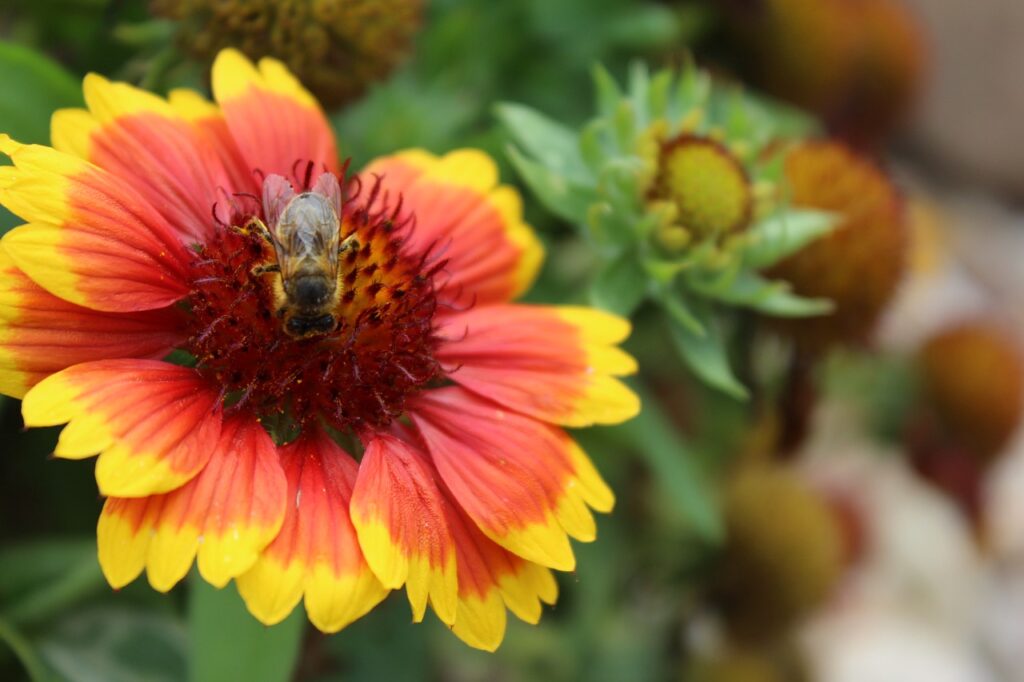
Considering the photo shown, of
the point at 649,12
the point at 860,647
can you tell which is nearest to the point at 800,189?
the point at 649,12

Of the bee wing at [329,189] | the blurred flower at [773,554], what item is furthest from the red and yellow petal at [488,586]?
the blurred flower at [773,554]

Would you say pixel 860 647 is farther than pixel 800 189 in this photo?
Yes

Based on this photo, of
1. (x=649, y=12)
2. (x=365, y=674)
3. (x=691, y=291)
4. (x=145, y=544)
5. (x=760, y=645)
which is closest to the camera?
(x=145, y=544)

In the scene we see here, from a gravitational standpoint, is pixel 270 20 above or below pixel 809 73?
above

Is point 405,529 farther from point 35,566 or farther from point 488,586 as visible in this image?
point 35,566

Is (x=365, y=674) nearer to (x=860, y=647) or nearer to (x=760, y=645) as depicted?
(x=760, y=645)

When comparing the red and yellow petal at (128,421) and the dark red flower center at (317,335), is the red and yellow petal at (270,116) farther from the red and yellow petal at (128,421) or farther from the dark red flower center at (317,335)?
the red and yellow petal at (128,421)

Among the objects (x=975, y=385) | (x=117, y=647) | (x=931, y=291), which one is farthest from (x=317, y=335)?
(x=931, y=291)
